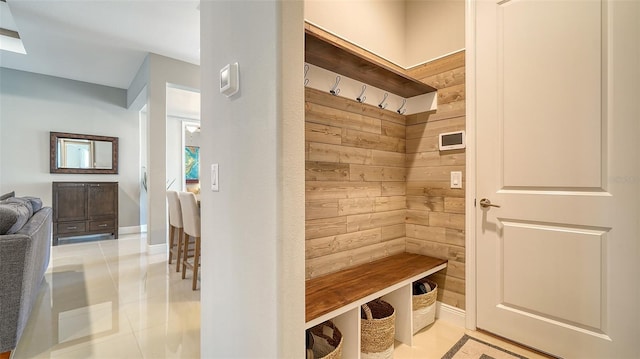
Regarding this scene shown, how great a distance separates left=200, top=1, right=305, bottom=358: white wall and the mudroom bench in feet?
1.06

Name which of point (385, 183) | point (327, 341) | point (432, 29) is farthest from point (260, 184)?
point (432, 29)

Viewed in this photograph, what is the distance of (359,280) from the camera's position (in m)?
1.78

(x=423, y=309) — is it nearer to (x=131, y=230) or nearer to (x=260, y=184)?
(x=260, y=184)

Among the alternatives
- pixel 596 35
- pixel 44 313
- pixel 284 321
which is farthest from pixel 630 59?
pixel 44 313

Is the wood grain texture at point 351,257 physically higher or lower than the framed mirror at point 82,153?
lower

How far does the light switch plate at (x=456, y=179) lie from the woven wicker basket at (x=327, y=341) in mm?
1294

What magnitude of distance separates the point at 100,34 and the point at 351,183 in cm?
375

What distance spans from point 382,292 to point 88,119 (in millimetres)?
6194

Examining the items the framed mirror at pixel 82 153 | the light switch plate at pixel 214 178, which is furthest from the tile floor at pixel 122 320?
the framed mirror at pixel 82 153

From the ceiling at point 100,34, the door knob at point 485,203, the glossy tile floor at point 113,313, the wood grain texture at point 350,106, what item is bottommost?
the glossy tile floor at point 113,313

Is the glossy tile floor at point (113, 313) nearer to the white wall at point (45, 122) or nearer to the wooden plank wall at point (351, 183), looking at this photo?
the wooden plank wall at point (351, 183)

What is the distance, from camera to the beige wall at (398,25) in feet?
6.39

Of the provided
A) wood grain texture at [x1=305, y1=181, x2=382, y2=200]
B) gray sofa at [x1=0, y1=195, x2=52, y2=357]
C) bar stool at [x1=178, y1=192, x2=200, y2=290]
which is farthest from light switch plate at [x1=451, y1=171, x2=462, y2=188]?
gray sofa at [x1=0, y1=195, x2=52, y2=357]

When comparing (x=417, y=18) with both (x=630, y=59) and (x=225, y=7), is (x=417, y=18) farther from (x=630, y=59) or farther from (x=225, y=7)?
(x=225, y=7)
